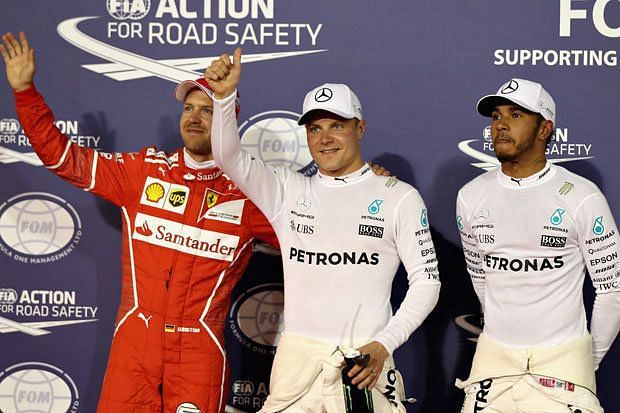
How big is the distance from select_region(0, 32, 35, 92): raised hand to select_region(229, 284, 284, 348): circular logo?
1.25 metres

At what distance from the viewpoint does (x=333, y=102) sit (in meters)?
2.88

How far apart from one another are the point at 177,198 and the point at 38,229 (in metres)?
0.86

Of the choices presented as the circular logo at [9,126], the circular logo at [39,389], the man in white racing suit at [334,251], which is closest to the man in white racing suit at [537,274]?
the man in white racing suit at [334,251]

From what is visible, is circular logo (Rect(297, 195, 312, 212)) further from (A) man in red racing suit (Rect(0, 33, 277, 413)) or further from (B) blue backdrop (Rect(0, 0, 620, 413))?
(B) blue backdrop (Rect(0, 0, 620, 413))

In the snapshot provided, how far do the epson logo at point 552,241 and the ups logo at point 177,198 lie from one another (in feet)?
4.15

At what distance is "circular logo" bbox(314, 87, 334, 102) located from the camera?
289cm

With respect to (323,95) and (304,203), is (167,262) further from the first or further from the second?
(323,95)

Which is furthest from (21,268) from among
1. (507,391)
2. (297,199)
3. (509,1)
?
(509,1)

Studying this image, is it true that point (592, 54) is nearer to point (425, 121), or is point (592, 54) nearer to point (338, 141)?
point (425, 121)

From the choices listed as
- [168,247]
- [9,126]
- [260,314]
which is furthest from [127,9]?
[260,314]

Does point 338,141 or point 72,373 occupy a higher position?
point 338,141

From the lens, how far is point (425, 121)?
11.8 feet

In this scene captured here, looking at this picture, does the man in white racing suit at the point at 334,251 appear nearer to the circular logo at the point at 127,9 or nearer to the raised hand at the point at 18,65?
the raised hand at the point at 18,65

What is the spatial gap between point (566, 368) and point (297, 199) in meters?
1.04
